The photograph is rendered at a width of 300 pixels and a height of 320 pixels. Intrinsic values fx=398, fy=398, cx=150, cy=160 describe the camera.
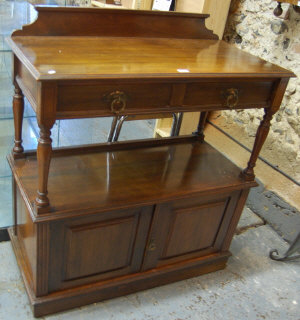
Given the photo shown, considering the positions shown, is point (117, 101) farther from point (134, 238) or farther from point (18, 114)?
point (134, 238)

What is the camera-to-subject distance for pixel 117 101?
1.48 m

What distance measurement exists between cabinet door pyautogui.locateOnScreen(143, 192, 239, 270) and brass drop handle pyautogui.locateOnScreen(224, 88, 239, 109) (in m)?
0.49

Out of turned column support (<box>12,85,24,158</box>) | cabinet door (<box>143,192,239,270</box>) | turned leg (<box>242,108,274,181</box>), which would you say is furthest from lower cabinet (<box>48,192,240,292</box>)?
turned column support (<box>12,85,24,158</box>)

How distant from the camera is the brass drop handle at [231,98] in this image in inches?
67.6

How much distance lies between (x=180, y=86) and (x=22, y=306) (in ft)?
4.13

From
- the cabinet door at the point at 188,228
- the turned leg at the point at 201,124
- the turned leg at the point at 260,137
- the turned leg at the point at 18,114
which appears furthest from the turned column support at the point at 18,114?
the turned leg at the point at 260,137

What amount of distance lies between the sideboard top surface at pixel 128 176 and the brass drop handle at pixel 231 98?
0.44 metres

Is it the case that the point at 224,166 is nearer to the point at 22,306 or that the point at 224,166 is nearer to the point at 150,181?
the point at 150,181

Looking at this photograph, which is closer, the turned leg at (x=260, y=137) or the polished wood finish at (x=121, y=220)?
the polished wood finish at (x=121, y=220)

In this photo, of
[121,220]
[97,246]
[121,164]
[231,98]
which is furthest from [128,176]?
[231,98]

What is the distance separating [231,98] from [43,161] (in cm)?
84

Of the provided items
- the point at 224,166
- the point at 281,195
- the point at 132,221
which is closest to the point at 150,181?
the point at 132,221

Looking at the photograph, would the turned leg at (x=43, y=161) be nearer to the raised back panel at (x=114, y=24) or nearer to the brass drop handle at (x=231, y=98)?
the raised back panel at (x=114, y=24)

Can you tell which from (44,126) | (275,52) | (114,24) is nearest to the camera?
(44,126)
